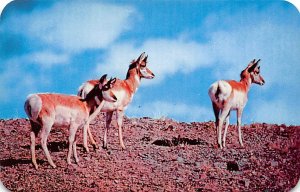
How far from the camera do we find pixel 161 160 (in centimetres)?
659

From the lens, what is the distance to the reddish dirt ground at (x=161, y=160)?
6.41 m

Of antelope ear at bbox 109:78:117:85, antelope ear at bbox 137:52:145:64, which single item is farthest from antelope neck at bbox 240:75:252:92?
antelope ear at bbox 109:78:117:85

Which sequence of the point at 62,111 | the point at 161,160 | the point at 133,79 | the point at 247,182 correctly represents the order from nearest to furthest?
1. the point at 62,111
2. the point at 247,182
3. the point at 161,160
4. the point at 133,79

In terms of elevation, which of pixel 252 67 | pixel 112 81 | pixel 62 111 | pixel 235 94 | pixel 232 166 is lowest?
pixel 232 166

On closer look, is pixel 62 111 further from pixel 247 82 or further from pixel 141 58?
pixel 247 82

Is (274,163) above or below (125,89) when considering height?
below

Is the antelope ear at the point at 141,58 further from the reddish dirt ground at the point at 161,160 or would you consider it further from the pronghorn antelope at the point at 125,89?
the reddish dirt ground at the point at 161,160

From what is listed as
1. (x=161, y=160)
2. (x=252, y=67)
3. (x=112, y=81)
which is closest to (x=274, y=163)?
(x=252, y=67)

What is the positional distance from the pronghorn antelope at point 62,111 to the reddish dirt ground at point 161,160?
0.11 m

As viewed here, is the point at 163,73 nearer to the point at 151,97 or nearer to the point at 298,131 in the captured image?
the point at 151,97

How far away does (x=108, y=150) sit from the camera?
21.7 feet

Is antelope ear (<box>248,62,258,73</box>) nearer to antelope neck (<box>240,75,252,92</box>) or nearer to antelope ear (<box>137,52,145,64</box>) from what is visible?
antelope neck (<box>240,75,252,92</box>)

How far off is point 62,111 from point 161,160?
105cm

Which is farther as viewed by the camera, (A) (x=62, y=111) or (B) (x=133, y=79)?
(B) (x=133, y=79)
